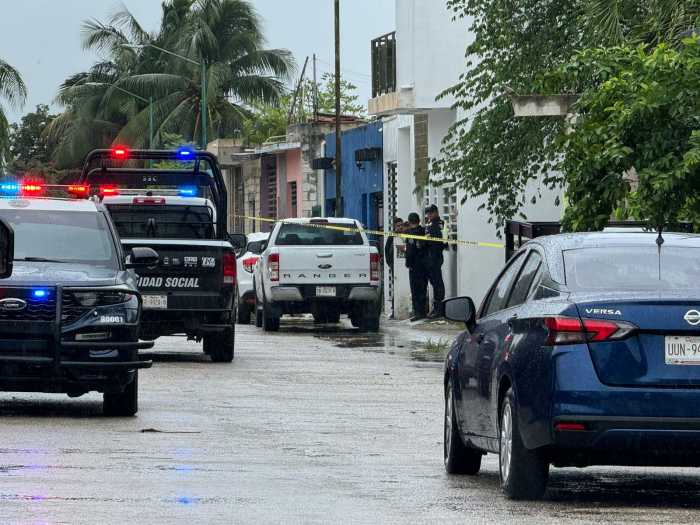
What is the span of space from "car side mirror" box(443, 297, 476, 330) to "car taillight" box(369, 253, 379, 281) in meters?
19.5

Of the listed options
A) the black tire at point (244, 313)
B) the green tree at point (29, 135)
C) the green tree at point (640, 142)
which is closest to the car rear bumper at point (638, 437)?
the green tree at point (640, 142)

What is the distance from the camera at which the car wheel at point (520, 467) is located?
9.62 m

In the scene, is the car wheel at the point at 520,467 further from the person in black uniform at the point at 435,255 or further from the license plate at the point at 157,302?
the person in black uniform at the point at 435,255

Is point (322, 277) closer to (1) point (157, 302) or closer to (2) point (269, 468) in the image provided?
(1) point (157, 302)

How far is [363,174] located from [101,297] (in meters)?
34.4

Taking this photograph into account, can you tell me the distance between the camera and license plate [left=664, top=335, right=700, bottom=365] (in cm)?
927

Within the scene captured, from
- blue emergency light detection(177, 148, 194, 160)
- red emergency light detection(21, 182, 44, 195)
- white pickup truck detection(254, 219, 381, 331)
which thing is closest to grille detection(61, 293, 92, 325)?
red emergency light detection(21, 182, 44, 195)

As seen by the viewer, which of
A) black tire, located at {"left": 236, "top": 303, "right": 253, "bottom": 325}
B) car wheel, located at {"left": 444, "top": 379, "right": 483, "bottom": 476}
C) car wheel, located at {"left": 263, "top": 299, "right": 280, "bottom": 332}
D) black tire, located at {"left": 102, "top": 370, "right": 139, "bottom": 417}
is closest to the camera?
car wheel, located at {"left": 444, "top": 379, "right": 483, "bottom": 476}

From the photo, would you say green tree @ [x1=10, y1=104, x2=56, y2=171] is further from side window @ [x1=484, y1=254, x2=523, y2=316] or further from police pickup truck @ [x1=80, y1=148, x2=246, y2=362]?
side window @ [x1=484, y1=254, x2=523, y2=316]

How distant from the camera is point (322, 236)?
1236 inches

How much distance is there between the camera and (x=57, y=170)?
337 ft

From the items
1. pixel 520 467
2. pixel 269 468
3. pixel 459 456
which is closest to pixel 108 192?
pixel 269 468

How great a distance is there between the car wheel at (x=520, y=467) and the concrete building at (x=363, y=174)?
1427 inches

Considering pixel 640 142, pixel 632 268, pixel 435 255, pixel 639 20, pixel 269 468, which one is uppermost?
pixel 639 20
